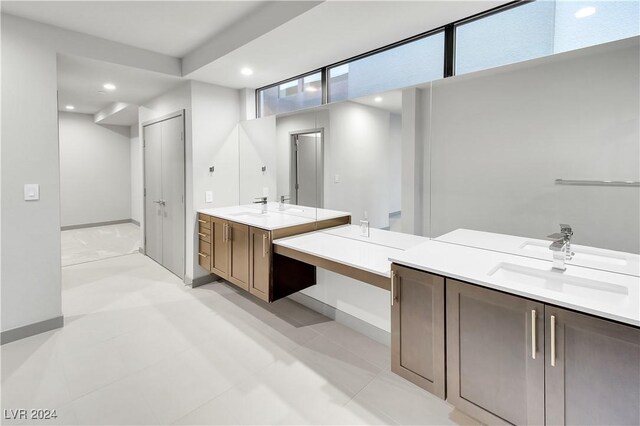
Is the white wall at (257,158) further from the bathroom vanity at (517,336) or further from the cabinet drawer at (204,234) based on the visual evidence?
the bathroom vanity at (517,336)

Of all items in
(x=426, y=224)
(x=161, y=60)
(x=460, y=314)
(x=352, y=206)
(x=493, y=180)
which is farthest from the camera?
(x=161, y=60)

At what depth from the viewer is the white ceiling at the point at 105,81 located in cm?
304

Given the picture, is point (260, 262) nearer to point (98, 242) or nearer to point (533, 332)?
point (533, 332)

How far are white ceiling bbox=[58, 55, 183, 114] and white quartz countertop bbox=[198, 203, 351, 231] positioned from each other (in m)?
1.53

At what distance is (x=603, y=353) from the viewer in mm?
1114

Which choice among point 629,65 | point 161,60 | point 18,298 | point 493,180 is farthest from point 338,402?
point 161,60

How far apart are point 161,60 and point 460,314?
3.52 metres

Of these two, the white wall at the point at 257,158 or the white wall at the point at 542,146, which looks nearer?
the white wall at the point at 542,146

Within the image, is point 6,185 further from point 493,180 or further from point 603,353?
point 603,353

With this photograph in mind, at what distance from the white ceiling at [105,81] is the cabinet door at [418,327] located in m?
3.22

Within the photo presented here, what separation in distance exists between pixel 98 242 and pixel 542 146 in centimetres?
652

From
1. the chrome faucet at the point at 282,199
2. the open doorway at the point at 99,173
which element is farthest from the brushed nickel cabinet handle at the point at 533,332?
the open doorway at the point at 99,173

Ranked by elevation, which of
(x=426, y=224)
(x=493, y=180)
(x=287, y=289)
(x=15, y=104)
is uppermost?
(x=15, y=104)

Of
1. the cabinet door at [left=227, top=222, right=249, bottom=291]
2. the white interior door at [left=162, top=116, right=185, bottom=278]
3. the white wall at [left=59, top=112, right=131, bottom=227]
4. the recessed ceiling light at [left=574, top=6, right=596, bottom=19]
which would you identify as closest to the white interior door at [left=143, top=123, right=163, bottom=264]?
the white interior door at [left=162, top=116, right=185, bottom=278]
